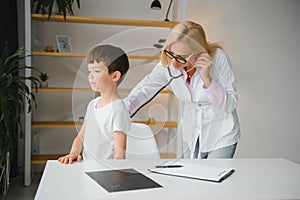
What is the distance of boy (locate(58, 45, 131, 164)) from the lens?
136 centimetres

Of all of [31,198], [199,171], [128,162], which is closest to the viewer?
[199,171]

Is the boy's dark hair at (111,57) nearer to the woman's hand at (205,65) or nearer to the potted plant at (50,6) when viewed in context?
the woman's hand at (205,65)

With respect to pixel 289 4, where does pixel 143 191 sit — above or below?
below

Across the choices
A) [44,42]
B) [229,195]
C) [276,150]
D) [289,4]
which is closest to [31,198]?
[44,42]

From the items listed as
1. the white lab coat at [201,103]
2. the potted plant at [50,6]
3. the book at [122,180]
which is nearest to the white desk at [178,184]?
the book at [122,180]

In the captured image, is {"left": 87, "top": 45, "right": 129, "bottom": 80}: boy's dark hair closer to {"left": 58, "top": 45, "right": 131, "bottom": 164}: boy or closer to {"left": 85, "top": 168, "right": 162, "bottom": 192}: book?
{"left": 58, "top": 45, "right": 131, "bottom": 164}: boy

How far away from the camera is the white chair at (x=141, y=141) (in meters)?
1.42

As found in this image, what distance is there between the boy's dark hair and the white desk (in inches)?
15.1

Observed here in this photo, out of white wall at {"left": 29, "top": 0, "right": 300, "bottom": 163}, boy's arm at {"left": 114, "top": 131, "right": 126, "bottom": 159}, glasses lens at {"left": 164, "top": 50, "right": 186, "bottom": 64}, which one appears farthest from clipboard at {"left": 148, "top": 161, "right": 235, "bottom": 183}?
white wall at {"left": 29, "top": 0, "right": 300, "bottom": 163}

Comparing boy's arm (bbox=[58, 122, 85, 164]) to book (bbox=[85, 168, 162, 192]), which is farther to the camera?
boy's arm (bbox=[58, 122, 85, 164])

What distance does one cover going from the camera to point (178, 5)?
146 inches

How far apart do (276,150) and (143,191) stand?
3302 millimetres

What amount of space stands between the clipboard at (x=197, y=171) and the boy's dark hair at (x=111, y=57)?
0.40m

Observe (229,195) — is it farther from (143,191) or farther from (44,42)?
(44,42)
